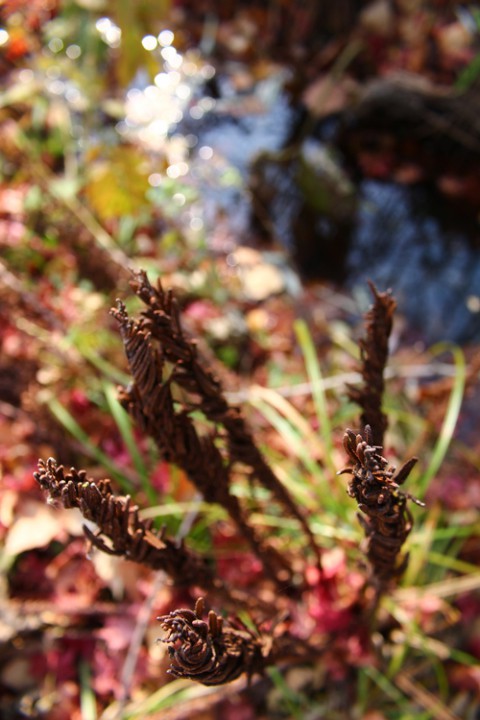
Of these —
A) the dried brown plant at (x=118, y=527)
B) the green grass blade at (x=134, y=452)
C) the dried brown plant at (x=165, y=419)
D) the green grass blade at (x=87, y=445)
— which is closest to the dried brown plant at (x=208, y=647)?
the dried brown plant at (x=118, y=527)

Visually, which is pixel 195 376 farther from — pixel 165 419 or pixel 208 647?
pixel 208 647

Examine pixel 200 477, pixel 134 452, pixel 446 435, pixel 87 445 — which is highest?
pixel 87 445

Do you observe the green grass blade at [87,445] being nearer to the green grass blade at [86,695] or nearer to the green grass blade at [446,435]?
the green grass blade at [86,695]

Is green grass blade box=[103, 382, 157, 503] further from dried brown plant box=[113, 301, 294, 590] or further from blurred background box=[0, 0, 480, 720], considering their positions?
dried brown plant box=[113, 301, 294, 590]

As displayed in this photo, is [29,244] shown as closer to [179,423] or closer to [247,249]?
[247,249]

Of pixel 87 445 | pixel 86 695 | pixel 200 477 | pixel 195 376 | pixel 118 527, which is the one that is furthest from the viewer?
pixel 87 445

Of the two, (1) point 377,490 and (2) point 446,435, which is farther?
(2) point 446,435

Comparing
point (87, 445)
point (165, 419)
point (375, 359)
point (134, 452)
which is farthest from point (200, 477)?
point (87, 445)

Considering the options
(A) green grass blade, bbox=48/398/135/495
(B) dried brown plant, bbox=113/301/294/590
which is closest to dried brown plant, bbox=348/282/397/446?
(B) dried brown plant, bbox=113/301/294/590
